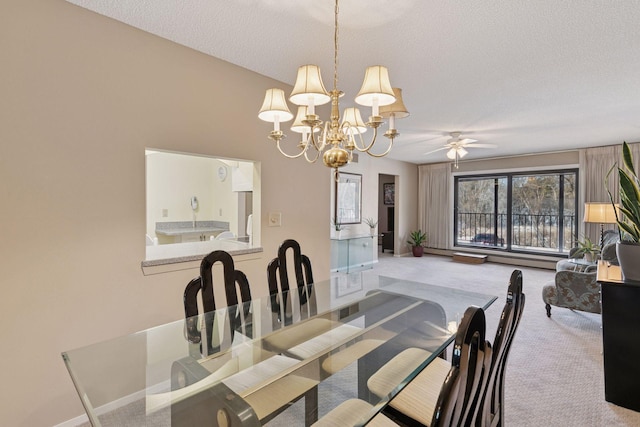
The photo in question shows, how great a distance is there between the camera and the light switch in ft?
9.53

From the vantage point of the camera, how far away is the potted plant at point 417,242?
7.88 meters

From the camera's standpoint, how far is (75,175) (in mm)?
1892

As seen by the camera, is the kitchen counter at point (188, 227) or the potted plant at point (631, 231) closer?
the potted plant at point (631, 231)

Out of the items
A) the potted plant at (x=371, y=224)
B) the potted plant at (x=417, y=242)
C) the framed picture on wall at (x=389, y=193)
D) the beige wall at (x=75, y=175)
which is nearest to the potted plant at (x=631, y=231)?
the beige wall at (x=75, y=175)

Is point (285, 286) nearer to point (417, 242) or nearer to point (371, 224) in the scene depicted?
point (371, 224)

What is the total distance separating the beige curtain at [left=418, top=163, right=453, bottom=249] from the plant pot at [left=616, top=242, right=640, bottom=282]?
598 cm

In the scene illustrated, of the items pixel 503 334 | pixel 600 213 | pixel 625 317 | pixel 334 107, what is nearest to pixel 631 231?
pixel 625 317

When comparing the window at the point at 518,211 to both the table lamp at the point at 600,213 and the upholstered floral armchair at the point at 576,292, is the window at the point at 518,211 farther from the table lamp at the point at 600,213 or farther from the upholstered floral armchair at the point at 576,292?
the upholstered floral armchair at the point at 576,292

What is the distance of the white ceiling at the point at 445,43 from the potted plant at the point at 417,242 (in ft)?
15.3

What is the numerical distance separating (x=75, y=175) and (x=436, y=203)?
7.67 m

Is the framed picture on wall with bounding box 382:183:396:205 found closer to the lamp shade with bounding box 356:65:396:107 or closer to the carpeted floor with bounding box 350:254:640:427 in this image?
the carpeted floor with bounding box 350:254:640:427

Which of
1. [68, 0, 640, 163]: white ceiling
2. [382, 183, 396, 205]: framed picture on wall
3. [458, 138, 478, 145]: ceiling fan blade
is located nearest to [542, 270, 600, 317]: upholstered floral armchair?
[68, 0, 640, 163]: white ceiling

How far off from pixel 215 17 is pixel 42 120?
46.5 inches

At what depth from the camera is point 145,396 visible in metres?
1.20
